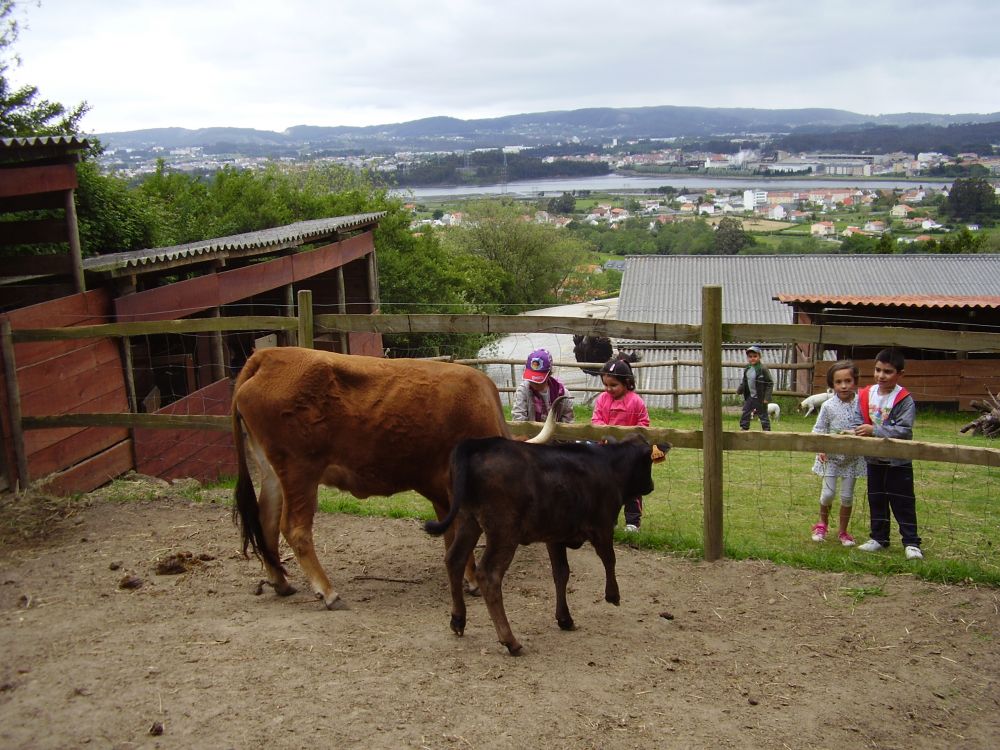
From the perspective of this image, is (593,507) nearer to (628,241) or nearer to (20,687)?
(20,687)

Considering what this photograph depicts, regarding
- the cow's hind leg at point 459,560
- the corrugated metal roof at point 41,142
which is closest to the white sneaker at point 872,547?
the cow's hind leg at point 459,560

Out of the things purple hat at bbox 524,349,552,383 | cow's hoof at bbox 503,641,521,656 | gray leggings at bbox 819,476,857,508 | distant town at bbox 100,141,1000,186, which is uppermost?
distant town at bbox 100,141,1000,186

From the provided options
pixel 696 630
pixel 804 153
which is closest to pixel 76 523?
pixel 696 630

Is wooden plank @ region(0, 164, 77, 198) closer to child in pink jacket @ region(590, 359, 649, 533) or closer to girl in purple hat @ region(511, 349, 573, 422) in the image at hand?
girl in purple hat @ region(511, 349, 573, 422)

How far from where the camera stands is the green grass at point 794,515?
591 cm

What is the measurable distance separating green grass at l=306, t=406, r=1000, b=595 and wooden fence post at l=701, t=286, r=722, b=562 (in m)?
0.26

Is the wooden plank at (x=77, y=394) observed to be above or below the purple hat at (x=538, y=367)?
below

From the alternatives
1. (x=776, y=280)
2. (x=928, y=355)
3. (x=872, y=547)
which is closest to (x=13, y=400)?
(x=872, y=547)

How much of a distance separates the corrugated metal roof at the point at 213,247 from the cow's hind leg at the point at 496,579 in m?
6.87

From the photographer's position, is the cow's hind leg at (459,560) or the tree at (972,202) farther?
the tree at (972,202)

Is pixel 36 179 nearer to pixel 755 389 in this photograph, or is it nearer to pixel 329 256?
pixel 329 256

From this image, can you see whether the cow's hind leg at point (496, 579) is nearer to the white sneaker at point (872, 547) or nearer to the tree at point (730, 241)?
the white sneaker at point (872, 547)

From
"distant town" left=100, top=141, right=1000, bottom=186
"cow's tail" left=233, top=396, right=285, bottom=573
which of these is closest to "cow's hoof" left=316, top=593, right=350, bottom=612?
"cow's tail" left=233, top=396, right=285, bottom=573

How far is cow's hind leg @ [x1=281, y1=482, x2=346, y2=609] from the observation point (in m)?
5.43
